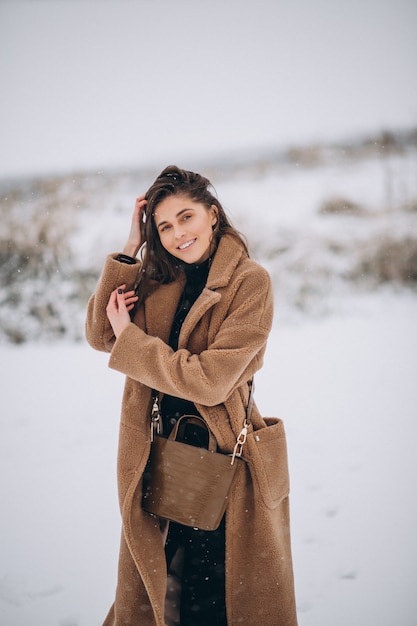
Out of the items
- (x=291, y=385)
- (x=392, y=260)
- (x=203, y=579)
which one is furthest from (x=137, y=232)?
(x=392, y=260)

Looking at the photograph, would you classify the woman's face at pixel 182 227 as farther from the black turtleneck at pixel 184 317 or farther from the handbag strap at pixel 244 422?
the handbag strap at pixel 244 422

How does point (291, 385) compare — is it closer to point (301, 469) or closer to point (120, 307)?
point (301, 469)

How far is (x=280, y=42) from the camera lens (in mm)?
5148

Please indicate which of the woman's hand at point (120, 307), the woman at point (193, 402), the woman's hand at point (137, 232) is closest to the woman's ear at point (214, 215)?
the woman at point (193, 402)

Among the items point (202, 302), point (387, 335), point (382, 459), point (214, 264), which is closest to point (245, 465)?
point (202, 302)

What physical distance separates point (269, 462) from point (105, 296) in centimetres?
70

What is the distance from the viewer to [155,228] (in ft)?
4.92

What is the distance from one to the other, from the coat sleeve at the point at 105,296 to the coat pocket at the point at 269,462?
536 mm

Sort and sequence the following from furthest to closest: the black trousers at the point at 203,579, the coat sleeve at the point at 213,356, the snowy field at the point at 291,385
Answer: the snowy field at the point at 291,385 < the black trousers at the point at 203,579 < the coat sleeve at the point at 213,356

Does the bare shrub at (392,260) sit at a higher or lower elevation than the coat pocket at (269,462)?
higher

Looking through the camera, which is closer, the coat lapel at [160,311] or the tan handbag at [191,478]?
the tan handbag at [191,478]

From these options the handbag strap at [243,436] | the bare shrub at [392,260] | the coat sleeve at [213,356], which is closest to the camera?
the coat sleeve at [213,356]

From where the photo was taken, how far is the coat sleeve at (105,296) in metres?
1.43

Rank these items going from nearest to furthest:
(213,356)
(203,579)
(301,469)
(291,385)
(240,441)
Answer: (213,356)
(240,441)
(203,579)
(301,469)
(291,385)
